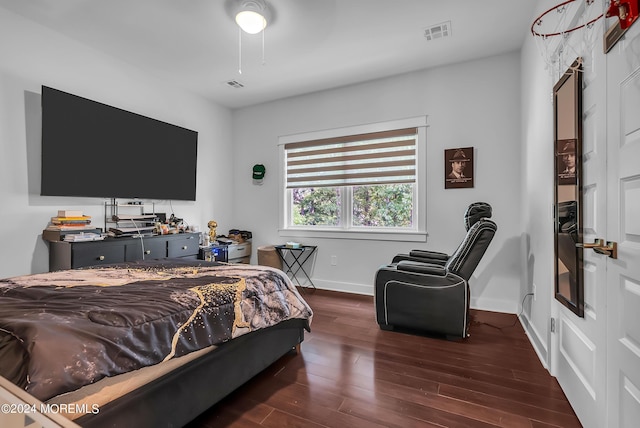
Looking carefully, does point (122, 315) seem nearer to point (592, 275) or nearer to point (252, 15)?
point (592, 275)

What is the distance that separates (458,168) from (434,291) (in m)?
1.63

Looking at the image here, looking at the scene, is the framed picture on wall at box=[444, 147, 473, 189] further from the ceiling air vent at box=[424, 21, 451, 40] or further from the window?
the ceiling air vent at box=[424, 21, 451, 40]

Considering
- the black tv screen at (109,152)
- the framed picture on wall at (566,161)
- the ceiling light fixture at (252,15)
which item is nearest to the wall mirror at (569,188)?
the framed picture on wall at (566,161)

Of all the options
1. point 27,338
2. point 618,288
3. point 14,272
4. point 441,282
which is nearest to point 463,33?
point 441,282

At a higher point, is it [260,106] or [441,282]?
[260,106]

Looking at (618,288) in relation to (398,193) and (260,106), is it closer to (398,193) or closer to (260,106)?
(398,193)

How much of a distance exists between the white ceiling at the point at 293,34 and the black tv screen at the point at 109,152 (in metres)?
0.67

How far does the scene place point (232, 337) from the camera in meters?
1.64

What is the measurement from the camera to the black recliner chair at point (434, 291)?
2520 mm

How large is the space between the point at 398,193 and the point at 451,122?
3.42 ft

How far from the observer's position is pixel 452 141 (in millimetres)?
3549

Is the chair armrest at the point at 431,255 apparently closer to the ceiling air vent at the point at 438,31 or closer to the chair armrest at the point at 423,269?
the chair armrest at the point at 423,269

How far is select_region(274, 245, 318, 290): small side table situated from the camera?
4301 millimetres

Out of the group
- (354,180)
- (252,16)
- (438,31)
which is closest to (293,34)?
(252,16)
